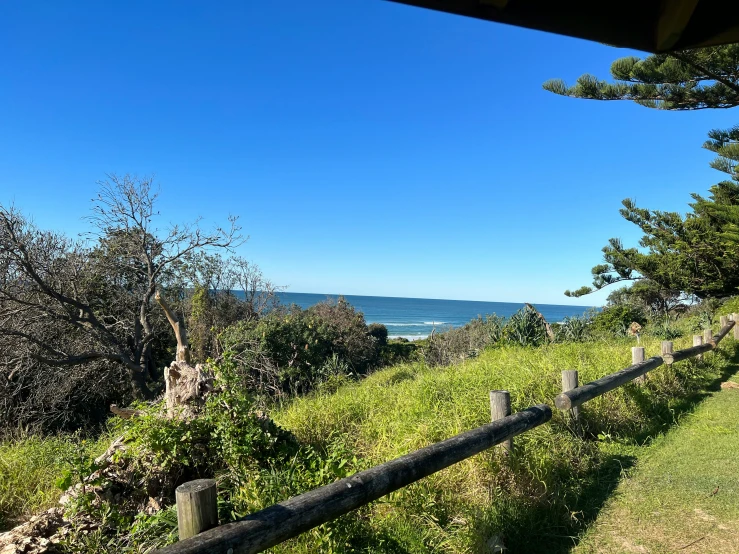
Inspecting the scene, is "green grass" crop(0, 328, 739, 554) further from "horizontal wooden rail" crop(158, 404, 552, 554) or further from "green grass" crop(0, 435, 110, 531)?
"horizontal wooden rail" crop(158, 404, 552, 554)

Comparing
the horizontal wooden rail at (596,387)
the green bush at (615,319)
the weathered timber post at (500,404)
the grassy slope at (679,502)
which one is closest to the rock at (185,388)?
the weathered timber post at (500,404)

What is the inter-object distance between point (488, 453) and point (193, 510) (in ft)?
8.54

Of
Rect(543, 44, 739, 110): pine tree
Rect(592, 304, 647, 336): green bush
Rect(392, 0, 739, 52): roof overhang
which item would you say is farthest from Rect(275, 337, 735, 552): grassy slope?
Rect(592, 304, 647, 336): green bush

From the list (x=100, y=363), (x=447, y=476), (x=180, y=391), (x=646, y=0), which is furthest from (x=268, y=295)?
(x=646, y=0)

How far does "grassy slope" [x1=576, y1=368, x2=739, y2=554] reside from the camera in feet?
11.0

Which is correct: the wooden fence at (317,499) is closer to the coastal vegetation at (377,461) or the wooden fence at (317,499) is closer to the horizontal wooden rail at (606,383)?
the coastal vegetation at (377,461)

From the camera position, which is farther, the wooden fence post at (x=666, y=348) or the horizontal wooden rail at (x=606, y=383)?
the wooden fence post at (x=666, y=348)

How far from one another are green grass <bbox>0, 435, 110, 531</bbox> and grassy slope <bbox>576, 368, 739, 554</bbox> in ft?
13.6

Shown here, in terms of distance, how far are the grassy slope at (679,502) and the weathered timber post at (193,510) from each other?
2626 mm

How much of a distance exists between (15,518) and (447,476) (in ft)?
12.5

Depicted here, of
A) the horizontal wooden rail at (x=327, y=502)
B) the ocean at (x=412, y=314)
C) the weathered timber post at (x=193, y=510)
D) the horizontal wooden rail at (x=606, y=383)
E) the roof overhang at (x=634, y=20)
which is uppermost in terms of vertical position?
the roof overhang at (x=634, y=20)

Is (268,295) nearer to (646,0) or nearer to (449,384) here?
(449,384)

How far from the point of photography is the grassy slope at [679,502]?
A: 11.0 feet

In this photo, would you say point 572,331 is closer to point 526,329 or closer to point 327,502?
point 526,329
